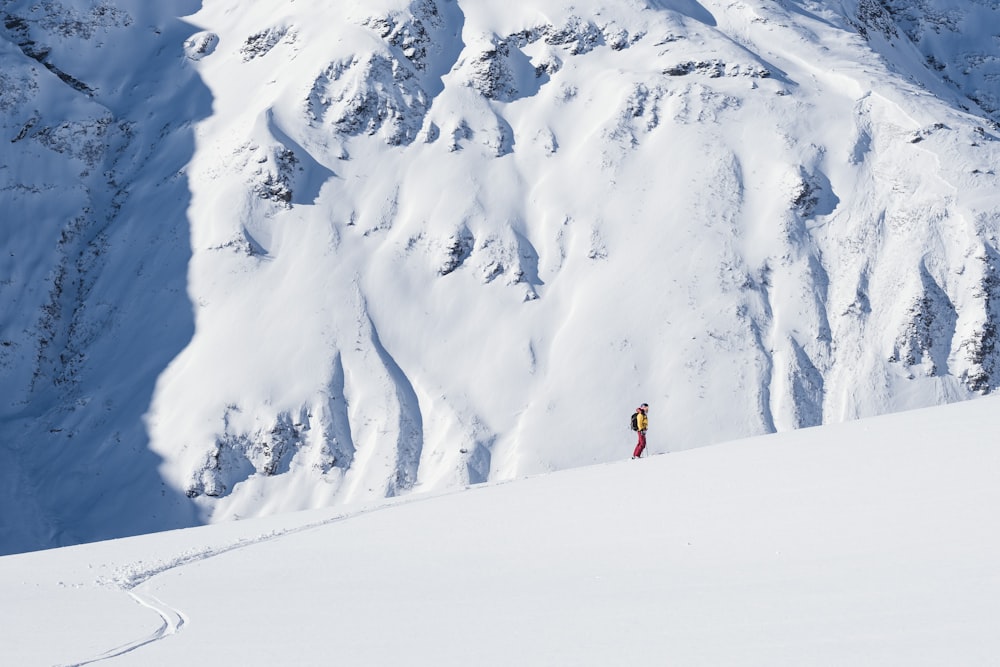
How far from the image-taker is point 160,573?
1823cm

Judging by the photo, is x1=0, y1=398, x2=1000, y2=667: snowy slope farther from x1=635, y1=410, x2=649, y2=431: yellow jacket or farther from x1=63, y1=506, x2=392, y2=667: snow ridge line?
x1=635, y1=410, x2=649, y2=431: yellow jacket

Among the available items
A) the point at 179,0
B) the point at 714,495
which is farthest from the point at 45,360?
the point at 714,495

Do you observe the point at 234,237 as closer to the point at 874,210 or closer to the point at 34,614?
the point at 874,210

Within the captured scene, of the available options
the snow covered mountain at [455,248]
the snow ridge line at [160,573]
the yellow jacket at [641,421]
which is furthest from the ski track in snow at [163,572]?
the snow covered mountain at [455,248]

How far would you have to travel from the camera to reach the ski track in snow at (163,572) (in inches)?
453

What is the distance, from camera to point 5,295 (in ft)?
240

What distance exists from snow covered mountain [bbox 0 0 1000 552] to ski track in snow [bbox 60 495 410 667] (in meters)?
34.0

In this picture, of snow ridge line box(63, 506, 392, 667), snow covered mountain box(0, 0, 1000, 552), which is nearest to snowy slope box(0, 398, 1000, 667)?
snow ridge line box(63, 506, 392, 667)

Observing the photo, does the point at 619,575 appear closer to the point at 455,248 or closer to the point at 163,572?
the point at 163,572

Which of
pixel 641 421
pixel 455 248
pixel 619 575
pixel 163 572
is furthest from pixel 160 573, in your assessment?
pixel 455 248

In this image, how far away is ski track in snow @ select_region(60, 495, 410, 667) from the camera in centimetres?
1150

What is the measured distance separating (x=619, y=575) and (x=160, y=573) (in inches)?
357

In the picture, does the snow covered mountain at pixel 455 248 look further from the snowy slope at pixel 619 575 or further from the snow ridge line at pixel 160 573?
the snowy slope at pixel 619 575

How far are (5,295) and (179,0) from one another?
36.9 metres
